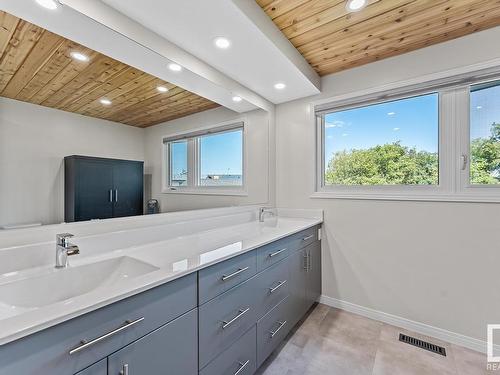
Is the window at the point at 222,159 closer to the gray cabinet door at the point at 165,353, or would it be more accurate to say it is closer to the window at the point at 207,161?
the window at the point at 207,161

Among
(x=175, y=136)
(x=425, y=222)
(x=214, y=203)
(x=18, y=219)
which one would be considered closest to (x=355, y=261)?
(x=425, y=222)

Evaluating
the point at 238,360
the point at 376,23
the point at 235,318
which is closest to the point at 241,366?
the point at 238,360

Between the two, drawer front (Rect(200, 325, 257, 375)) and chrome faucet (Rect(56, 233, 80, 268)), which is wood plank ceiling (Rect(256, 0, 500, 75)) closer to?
chrome faucet (Rect(56, 233, 80, 268))

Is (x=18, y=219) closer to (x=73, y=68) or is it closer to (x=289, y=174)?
(x=73, y=68)

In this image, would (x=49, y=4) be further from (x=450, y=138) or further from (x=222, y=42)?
(x=450, y=138)

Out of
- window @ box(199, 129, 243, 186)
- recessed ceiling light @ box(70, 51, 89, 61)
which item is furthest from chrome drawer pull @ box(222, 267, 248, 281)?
recessed ceiling light @ box(70, 51, 89, 61)

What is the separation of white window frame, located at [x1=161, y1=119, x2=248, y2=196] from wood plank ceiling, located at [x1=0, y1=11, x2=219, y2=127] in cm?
18

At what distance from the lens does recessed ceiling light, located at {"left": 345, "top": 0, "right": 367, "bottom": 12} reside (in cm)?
151

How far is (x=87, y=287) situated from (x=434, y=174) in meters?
2.59

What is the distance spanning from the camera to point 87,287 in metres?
1.08

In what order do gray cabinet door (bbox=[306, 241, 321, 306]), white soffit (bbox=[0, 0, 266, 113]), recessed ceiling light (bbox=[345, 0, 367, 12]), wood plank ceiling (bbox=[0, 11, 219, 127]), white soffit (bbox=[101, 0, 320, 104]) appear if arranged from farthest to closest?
gray cabinet door (bbox=[306, 241, 321, 306]), recessed ceiling light (bbox=[345, 0, 367, 12]), white soffit (bbox=[101, 0, 320, 104]), white soffit (bbox=[0, 0, 266, 113]), wood plank ceiling (bbox=[0, 11, 219, 127])

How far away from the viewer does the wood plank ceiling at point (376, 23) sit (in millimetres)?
1556

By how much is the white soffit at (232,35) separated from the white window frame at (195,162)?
1.56 feet

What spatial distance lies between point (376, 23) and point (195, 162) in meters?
1.67
